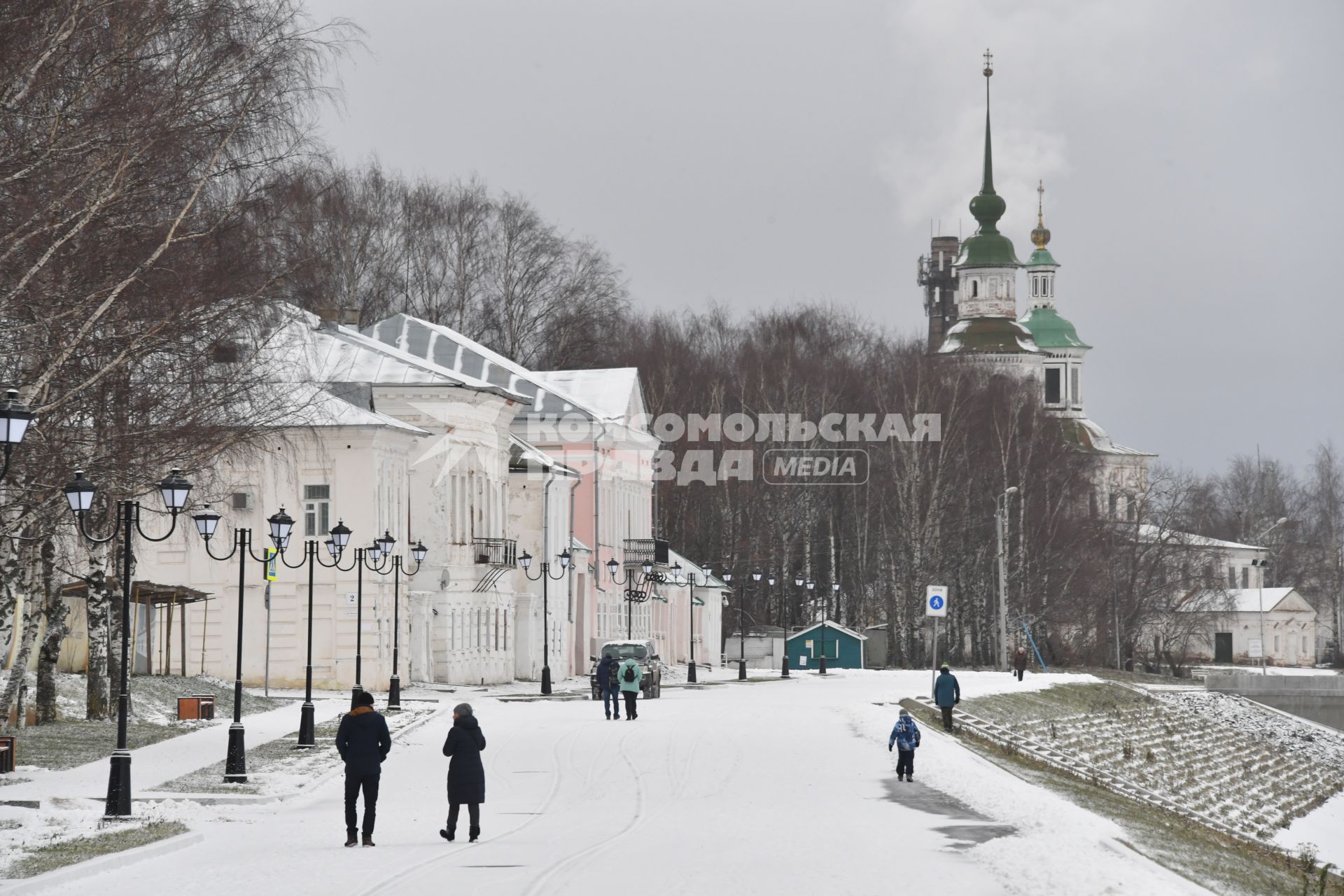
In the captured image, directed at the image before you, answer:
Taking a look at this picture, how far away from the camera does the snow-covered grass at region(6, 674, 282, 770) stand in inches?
987

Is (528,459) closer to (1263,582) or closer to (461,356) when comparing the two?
(461,356)

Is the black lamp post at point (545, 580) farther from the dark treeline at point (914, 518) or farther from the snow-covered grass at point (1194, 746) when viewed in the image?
the dark treeline at point (914, 518)

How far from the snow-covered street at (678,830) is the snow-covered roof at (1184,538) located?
2406 inches

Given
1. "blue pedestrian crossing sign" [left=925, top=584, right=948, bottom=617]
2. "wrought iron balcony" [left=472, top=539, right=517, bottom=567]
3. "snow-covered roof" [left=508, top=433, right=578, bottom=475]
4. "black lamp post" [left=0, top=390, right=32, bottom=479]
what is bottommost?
"blue pedestrian crossing sign" [left=925, top=584, right=948, bottom=617]

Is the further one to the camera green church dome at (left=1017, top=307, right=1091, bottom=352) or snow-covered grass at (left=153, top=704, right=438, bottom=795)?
green church dome at (left=1017, top=307, right=1091, bottom=352)

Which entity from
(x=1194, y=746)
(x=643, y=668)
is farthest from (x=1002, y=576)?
(x=643, y=668)

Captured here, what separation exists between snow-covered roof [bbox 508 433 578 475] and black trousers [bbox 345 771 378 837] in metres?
37.7

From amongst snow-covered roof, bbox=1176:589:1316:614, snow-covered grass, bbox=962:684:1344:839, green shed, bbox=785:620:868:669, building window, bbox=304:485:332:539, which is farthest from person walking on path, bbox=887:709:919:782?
snow-covered roof, bbox=1176:589:1316:614

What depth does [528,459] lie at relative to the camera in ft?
183

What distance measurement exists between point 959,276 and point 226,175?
4312 inches

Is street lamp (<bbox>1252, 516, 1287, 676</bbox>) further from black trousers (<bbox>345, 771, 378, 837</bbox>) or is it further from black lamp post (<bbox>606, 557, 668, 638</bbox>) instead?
black trousers (<bbox>345, 771, 378, 837</bbox>)

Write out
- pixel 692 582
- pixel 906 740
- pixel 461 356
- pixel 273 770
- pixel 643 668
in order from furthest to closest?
pixel 692 582, pixel 461 356, pixel 643 668, pixel 273 770, pixel 906 740

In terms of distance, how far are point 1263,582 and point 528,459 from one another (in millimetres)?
84403

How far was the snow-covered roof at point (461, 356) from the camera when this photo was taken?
59.5 meters
